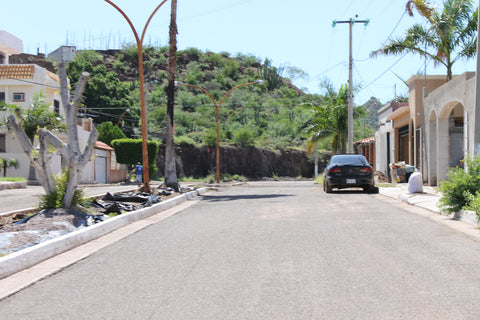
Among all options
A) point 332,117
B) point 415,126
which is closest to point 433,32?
point 415,126

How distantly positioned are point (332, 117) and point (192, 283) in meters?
31.8

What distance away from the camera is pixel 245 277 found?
6.03 metres

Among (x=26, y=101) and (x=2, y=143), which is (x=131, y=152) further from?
(x=2, y=143)

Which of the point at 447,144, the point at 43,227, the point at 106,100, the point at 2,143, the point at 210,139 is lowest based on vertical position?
the point at 43,227

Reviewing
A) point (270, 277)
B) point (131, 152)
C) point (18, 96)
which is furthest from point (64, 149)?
point (131, 152)

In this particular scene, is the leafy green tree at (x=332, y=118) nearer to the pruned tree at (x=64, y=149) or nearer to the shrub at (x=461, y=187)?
the shrub at (x=461, y=187)

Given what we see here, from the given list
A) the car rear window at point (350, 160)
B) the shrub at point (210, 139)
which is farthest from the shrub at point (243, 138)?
the car rear window at point (350, 160)

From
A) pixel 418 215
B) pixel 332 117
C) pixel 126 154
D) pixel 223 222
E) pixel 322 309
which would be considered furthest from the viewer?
pixel 126 154

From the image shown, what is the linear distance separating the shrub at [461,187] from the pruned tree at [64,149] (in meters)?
8.07

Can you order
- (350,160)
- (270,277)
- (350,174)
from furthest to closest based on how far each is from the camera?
(350,160), (350,174), (270,277)

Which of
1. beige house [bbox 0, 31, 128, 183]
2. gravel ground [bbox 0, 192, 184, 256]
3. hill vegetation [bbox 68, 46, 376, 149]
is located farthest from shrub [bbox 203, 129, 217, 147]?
gravel ground [bbox 0, 192, 184, 256]

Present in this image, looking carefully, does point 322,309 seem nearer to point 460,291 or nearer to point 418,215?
point 460,291

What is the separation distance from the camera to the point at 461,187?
11.4 metres

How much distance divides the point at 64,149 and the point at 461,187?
8.83m
